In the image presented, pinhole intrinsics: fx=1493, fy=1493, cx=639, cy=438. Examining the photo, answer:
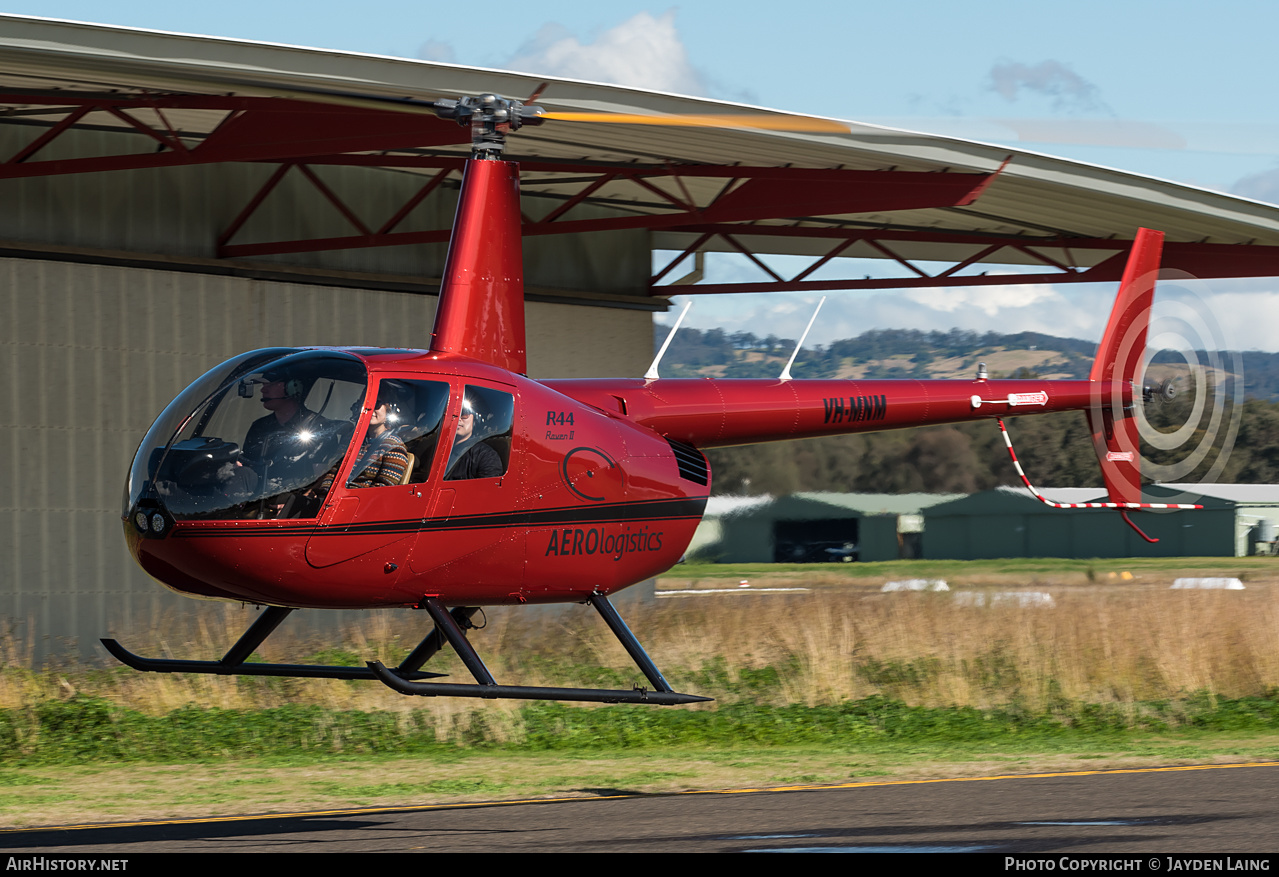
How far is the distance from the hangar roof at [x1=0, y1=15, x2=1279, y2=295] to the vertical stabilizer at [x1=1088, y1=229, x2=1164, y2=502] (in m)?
2.13

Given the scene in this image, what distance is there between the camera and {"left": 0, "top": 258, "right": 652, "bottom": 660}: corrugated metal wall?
16891mm

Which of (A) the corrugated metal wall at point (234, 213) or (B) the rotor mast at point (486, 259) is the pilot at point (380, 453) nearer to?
(B) the rotor mast at point (486, 259)

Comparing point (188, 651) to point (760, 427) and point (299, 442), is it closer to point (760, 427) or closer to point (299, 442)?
point (760, 427)

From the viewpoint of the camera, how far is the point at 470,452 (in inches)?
338

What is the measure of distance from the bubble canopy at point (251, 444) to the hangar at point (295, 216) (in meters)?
3.96

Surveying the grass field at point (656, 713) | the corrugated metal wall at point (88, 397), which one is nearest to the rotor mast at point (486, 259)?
the grass field at point (656, 713)

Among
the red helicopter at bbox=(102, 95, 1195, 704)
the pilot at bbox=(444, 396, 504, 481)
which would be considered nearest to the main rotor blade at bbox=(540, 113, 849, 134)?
the red helicopter at bbox=(102, 95, 1195, 704)

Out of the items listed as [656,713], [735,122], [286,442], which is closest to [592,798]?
[656,713]

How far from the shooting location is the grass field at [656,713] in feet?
41.7

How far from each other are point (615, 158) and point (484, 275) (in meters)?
8.06

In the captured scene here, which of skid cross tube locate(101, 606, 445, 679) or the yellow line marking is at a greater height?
skid cross tube locate(101, 606, 445, 679)

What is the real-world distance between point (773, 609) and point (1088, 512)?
38.2m

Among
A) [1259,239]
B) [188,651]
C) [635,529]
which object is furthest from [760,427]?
[1259,239]

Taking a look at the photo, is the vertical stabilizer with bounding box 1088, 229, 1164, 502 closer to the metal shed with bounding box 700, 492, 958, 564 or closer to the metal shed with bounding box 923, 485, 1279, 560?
the metal shed with bounding box 700, 492, 958, 564
